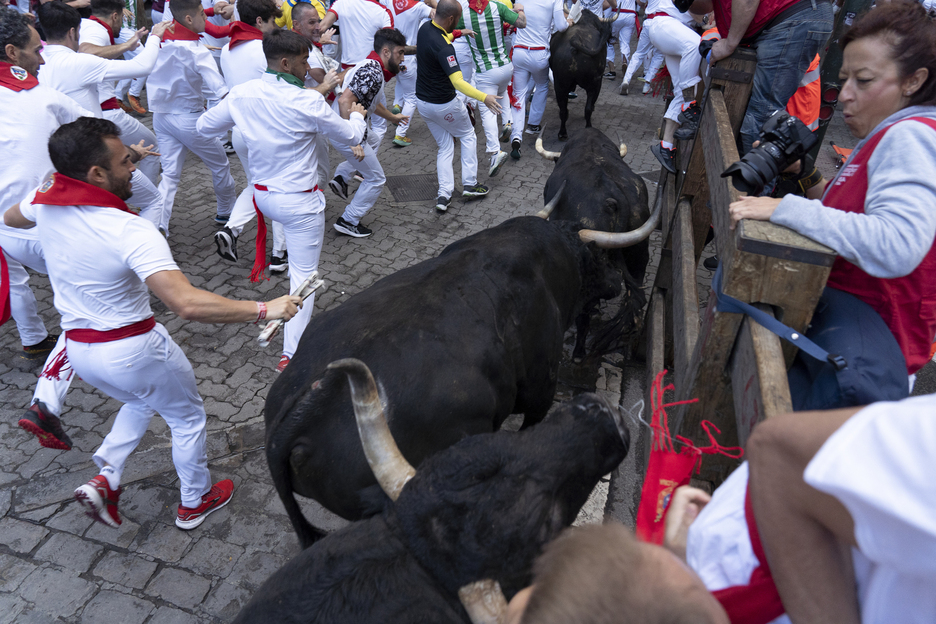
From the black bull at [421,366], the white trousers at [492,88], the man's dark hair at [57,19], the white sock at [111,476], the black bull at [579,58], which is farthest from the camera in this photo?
the black bull at [579,58]

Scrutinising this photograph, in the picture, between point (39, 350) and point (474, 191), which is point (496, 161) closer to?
point (474, 191)

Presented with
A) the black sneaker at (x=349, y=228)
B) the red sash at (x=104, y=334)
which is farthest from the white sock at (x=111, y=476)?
the black sneaker at (x=349, y=228)

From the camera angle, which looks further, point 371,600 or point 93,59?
point 93,59

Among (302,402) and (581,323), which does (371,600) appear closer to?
(302,402)

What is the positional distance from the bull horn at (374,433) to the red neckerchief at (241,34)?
18.6 ft

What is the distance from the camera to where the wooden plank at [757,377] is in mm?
1529

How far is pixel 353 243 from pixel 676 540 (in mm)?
5812

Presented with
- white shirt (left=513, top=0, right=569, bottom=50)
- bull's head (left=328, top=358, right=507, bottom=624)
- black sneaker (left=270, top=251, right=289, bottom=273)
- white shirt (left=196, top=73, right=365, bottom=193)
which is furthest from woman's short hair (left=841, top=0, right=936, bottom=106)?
white shirt (left=513, top=0, right=569, bottom=50)

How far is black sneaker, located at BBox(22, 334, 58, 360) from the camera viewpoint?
4.79m

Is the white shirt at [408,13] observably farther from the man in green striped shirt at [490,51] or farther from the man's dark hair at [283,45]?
the man's dark hair at [283,45]

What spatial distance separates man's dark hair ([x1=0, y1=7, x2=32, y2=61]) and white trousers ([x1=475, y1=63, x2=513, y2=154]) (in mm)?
5244

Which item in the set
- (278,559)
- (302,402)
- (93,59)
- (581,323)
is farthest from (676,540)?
(93,59)

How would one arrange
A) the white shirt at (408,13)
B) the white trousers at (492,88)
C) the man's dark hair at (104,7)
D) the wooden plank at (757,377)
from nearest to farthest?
the wooden plank at (757,377) → the man's dark hair at (104,7) → the white trousers at (492,88) → the white shirt at (408,13)

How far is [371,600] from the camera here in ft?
5.57
